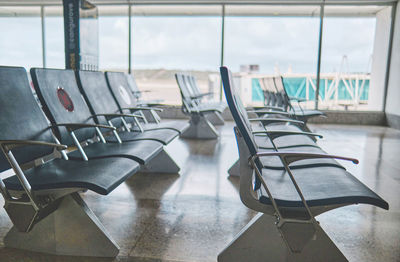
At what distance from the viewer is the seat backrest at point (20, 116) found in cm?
184

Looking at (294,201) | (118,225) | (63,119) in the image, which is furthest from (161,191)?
(294,201)

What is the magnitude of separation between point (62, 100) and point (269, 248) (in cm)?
161

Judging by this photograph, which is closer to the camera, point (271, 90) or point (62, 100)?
point (62, 100)

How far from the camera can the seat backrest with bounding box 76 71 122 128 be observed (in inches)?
109

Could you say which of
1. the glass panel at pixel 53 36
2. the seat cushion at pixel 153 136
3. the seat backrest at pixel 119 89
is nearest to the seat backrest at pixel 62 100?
the seat cushion at pixel 153 136

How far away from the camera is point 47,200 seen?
1.68 m

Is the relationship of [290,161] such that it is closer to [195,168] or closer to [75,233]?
[75,233]

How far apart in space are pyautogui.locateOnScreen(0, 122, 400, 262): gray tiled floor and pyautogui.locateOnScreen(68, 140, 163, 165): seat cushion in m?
0.42

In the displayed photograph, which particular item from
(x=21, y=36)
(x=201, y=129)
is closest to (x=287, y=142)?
(x=201, y=129)

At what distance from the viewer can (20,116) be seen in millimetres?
1942

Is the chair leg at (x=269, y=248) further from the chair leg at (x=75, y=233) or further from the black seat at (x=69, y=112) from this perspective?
the black seat at (x=69, y=112)

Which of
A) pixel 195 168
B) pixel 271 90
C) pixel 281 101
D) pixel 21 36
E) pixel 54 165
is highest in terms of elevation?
pixel 21 36

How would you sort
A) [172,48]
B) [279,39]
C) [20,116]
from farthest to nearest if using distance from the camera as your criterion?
[172,48] → [279,39] → [20,116]

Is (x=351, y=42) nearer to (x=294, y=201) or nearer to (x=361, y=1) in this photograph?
(x=361, y=1)
